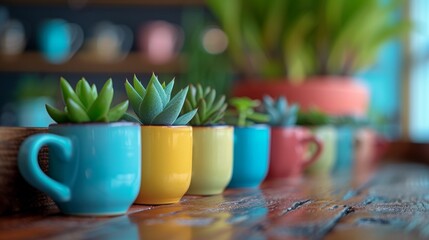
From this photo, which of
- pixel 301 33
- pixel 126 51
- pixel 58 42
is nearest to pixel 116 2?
pixel 126 51

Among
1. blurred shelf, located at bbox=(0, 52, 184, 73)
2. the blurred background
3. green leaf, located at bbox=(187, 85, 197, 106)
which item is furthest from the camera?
blurred shelf, located at bbox=(0, 52, 184, 73)

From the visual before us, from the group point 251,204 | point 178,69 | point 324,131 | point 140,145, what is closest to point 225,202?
point 251,204

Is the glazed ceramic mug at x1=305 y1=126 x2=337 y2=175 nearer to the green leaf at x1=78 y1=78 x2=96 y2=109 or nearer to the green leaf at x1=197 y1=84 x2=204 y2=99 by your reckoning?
the green leaf at x1=197 y1=84 x2=204 y2=99

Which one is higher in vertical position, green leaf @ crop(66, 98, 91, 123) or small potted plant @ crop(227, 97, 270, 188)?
green leaf @ crop(66, 98, 91, 123)

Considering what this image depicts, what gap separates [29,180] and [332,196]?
0.41 m

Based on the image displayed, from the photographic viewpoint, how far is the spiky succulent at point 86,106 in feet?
2.00

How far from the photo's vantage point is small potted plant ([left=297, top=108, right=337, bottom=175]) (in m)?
1.40

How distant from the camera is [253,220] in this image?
0.61 meters

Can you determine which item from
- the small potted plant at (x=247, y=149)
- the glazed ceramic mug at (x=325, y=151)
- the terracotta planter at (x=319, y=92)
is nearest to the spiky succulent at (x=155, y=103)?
the small potted plant at (x=247, y=149)

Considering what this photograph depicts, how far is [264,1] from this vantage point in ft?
5.86

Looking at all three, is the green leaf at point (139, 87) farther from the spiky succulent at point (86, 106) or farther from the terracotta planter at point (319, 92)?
the terracotta planter at point (319, 92)

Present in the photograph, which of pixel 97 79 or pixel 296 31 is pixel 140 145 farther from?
pixel 97 79

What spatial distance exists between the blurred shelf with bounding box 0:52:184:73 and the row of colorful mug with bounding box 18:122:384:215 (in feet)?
9.20

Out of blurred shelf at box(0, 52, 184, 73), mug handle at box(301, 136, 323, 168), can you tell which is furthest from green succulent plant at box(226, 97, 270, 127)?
blurred shelf at box(0, 52, 184, 73)
